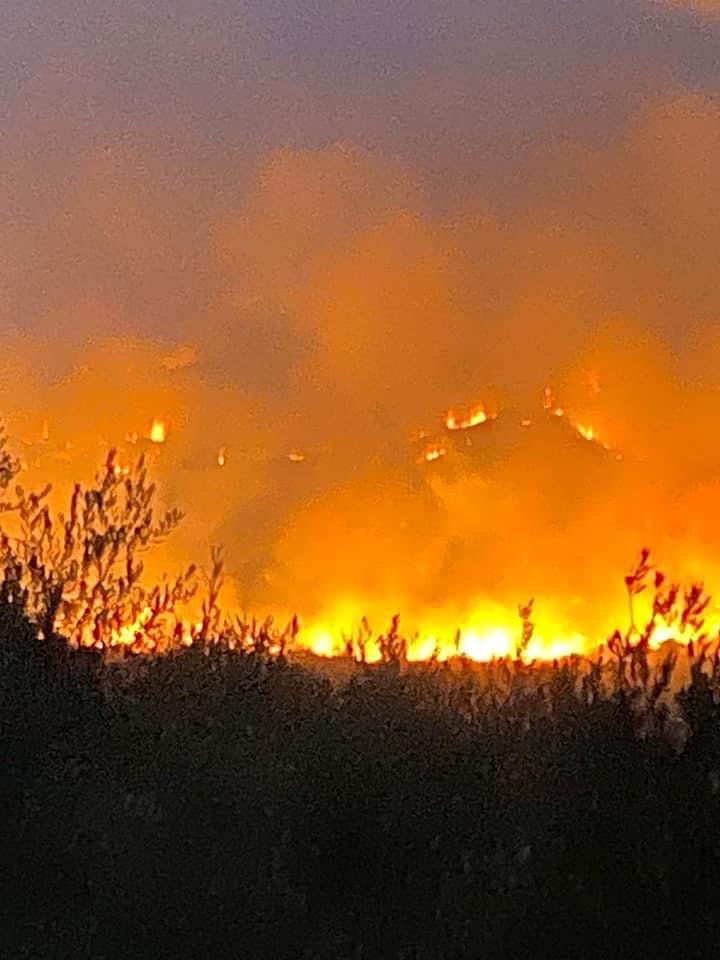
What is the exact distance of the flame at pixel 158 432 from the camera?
14.0 metres

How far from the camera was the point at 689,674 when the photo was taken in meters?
5.89

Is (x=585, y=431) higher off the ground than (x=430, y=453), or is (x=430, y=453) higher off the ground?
(x=585, y=431)

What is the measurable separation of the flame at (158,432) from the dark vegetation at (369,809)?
7071mm

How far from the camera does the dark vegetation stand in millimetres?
4895

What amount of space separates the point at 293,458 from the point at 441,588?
1704 millimetres

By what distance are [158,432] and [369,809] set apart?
28.6ft

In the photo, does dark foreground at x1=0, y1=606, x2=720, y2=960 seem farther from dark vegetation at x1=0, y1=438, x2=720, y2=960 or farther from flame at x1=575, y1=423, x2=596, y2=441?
flame at x1=575, y1=423, x2=596, y2=441

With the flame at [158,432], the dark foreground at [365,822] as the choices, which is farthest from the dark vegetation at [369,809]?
the flame at [158,432]

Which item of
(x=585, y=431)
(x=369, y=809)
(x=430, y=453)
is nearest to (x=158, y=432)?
(x=430, y=453)

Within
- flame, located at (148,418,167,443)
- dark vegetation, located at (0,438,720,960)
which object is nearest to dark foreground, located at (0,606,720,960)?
dark vegetation, located at (0,438,720,960)

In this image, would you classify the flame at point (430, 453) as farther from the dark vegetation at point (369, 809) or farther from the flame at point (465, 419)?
the dark vegetation at point (369, 809)

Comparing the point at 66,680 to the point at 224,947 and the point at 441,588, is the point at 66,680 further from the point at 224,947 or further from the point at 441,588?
the point at 441,588

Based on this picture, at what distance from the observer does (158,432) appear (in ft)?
46.4

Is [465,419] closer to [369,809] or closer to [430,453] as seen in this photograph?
[430,453]
